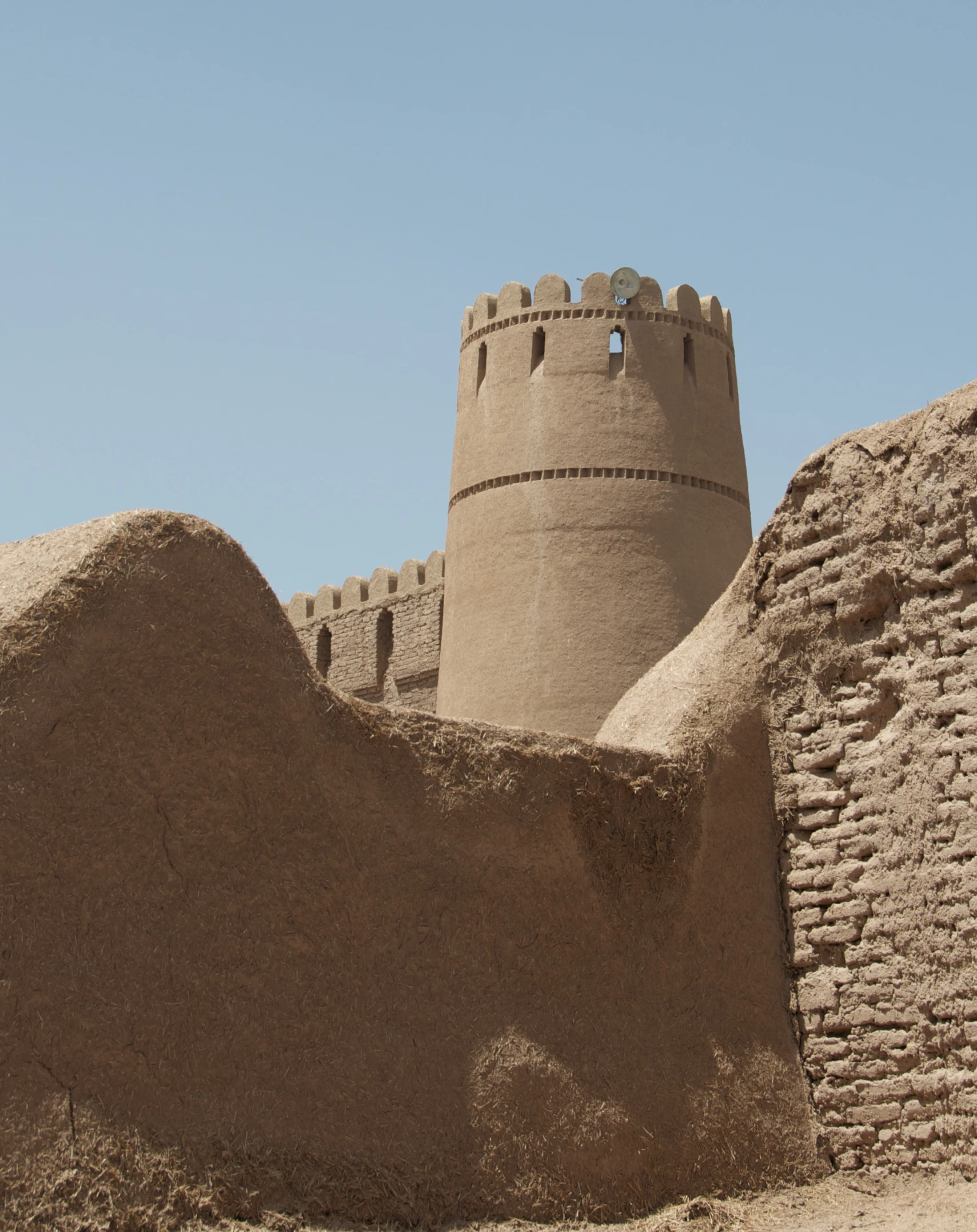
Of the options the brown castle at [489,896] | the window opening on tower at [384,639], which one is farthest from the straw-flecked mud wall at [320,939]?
the window opening on tower at [384,639]

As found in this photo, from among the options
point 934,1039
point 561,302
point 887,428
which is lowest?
point 934,1039

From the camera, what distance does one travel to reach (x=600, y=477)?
1194 centimetres

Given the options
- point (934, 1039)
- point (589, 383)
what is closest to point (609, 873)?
point (934, 1039)

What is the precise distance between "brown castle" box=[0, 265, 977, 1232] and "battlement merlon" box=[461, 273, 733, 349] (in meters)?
6.41

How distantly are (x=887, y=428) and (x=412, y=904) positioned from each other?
2.74m

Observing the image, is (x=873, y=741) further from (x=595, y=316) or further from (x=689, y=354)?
(x=689, y=354)

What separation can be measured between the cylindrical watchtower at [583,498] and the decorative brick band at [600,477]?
0.4 inches

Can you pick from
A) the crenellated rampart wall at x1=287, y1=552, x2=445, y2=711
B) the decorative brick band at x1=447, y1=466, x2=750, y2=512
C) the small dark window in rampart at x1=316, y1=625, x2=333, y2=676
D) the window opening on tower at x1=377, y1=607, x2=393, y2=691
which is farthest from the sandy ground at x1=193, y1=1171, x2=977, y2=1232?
the small dark window in rampart at x1=316, y1=625, x2=333, y2=676

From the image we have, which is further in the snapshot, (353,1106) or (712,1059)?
(712,1059)

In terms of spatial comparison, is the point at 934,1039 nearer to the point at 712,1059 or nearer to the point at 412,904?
the point at 712,1059

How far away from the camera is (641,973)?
533 centimetres

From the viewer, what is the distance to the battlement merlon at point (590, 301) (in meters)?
12.4

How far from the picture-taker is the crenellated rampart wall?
14.4 metres

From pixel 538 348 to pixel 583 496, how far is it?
1427 millimetres
